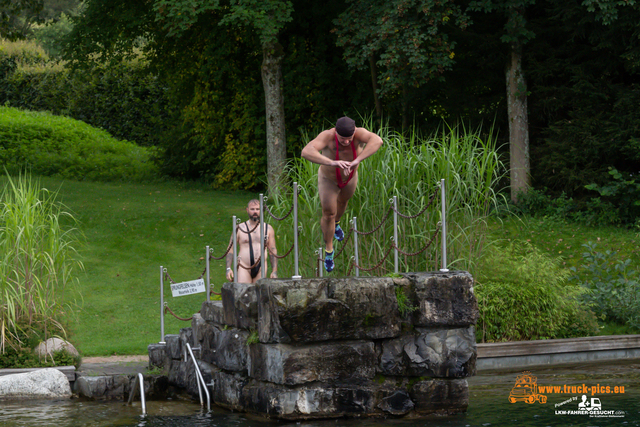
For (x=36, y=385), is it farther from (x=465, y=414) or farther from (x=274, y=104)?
(x=274, y=104)

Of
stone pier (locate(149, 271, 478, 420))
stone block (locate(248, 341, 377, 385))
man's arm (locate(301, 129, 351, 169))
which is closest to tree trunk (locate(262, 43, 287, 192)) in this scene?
stone pier (locate(149, 271, 478, 420))

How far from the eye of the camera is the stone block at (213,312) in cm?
800

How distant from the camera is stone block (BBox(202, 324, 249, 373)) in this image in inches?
292

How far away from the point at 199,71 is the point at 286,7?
6.14 meters

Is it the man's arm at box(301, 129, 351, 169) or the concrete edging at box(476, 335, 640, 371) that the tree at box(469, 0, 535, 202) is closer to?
the concrete edging at box(476, 335, 640, 371)

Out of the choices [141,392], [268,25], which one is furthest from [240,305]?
[268,25]

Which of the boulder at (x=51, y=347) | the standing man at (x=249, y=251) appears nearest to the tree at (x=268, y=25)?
the standing man at (x=249, y=251)

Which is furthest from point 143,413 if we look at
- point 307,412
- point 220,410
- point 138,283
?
point 138,283

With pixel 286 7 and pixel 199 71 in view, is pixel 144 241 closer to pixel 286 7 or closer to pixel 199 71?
pixel 286 7

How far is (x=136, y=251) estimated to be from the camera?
15672 millimetres

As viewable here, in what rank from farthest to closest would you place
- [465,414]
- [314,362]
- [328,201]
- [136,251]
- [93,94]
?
[93,94] < [136,251] < [328,201] < [465,414] < [314,362]

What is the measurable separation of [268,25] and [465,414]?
11231 millimetres

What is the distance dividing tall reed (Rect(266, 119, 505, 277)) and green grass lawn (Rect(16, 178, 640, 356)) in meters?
1.35

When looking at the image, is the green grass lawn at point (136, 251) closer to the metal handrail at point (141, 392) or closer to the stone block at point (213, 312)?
the metal handrail at point (141, 392)
